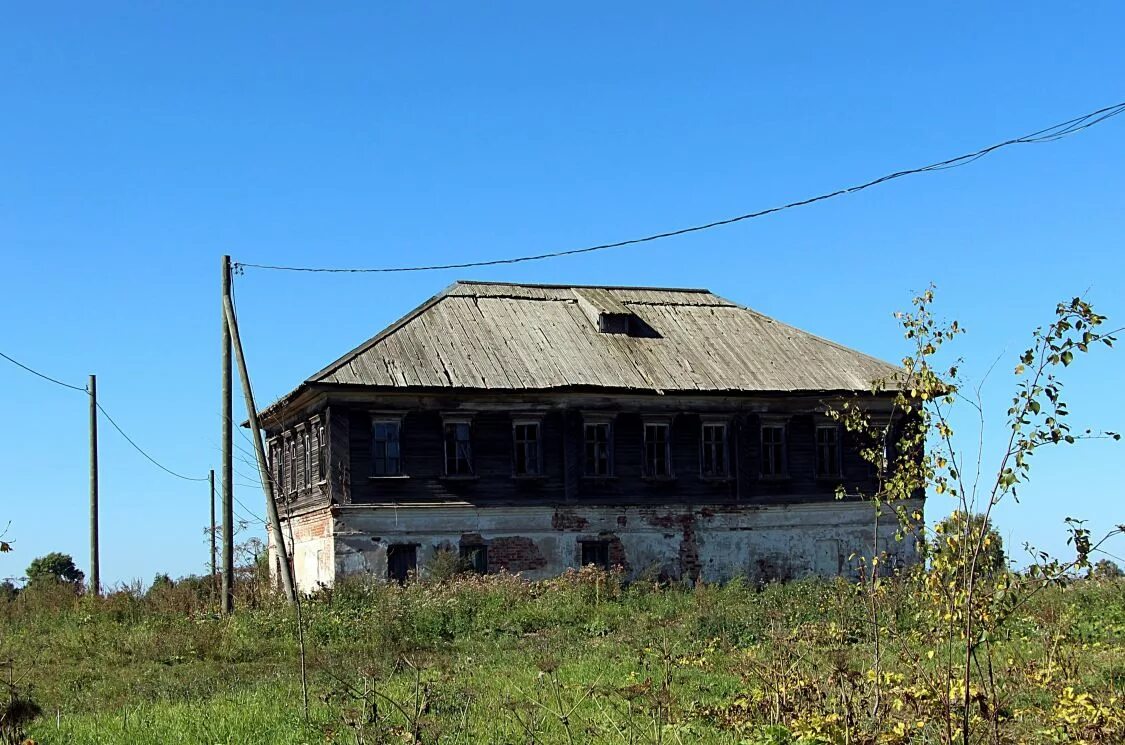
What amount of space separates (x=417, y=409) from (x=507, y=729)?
17.5 m

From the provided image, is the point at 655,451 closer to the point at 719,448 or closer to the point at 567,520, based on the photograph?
the point at 719,448

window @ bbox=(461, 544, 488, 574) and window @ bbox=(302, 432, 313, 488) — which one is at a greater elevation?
window @ bbox=(302, 432, 313, 488)

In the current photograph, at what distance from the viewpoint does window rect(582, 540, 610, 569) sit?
93.3 ft

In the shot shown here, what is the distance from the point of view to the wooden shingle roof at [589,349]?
28109mm

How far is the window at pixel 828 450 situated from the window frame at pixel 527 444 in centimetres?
707

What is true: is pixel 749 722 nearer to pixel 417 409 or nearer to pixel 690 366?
pixel 417 409

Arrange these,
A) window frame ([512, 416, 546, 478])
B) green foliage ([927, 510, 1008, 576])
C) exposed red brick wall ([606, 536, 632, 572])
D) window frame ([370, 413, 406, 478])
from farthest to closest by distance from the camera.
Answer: exposed red brick wall ([606, 536, 632, 572]) → window frame ([512, 416, 546, 478]) → window frame ([370, 413, 406, 478]) → green foliage ([927, 510, 1008, 576])

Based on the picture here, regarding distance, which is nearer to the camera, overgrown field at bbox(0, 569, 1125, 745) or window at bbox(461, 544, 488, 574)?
overgrown field at bbox(0, 569, 1125, 745)

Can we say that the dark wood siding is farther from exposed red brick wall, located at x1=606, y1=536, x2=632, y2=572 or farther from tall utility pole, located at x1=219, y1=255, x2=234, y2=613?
tall utility pole, located at x1=219, y1=255, x2=234, y2=613

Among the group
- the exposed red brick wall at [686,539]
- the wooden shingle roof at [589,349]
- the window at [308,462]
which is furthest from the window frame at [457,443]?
the exposed red brick wall at [686,539]

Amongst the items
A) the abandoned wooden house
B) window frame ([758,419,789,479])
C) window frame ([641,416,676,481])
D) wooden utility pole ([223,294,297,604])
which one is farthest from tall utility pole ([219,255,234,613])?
window frame ([758,419,789,479])

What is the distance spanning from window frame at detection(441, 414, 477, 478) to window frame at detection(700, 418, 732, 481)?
18.3 feet

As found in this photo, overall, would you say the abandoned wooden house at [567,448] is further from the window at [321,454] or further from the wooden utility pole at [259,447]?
the wooden utility pole at [259,447]

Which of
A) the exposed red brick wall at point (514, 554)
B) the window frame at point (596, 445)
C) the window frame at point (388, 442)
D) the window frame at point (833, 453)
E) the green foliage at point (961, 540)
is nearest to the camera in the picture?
the green foliage at point (961, 540)
